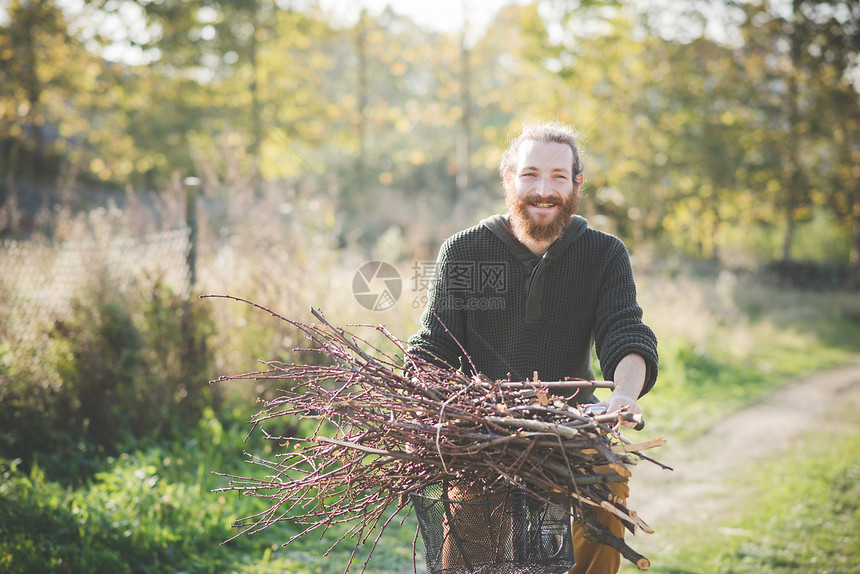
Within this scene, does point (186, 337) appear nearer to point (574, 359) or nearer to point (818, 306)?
point (574, 359)

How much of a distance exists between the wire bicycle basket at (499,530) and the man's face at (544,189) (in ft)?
4.07

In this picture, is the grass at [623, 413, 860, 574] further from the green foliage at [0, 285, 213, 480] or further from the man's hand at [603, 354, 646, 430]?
the green foliage at [0, 285, 213, 480]

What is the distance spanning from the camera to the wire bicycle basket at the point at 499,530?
2.08m

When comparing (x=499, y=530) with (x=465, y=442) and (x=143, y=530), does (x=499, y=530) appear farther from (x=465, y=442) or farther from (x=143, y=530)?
(x=143, y=530)

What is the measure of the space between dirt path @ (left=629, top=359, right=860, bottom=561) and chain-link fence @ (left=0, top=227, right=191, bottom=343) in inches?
166

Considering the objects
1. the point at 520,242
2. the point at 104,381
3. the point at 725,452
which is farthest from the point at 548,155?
the point at 725,452

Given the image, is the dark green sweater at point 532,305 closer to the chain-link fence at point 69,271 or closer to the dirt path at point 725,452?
the dirt path at point 725,452

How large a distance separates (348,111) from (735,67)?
10176 mm

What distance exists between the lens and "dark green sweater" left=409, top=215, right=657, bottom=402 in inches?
112

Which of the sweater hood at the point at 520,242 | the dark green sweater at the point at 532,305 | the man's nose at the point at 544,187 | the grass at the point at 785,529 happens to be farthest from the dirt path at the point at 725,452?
the man's nose at the point at 544,187

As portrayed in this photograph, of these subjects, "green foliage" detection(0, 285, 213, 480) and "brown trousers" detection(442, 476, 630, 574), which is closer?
"brown trousers" detection(442, 476, 630, 574)

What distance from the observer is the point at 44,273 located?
17.6 ft

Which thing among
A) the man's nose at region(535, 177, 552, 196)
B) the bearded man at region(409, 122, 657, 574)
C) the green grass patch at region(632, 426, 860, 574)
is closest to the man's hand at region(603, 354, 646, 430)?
the bearded man at region(409, 122, 657, 574)

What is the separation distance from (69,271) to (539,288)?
4.32m
